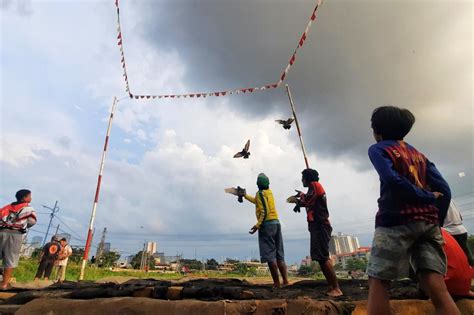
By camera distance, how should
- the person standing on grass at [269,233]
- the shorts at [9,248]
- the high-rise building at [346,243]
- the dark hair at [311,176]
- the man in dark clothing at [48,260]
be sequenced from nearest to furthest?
the dark hair at [311,176], the person standing on grass at [269,233], the shorts at [9,248], the man in dark clothing at [48,260], the high-rise building at [346,243]

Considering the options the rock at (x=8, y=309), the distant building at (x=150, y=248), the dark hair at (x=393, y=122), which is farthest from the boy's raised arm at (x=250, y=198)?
the distant building at (x=150, y=248)

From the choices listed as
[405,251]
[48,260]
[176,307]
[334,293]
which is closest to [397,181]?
[405,251]

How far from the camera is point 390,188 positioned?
6.23ft

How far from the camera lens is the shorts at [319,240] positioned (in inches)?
143

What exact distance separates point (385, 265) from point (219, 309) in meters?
1.12

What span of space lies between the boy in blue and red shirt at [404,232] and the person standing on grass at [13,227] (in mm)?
5128

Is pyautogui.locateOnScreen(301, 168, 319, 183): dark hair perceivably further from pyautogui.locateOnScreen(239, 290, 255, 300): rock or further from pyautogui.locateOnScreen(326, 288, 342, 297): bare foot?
pyautogui.locateOnScreen(239, 290, 255, 300): rock

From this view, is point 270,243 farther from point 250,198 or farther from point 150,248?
point 150,248

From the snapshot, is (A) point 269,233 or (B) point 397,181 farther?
(A) point 269,233

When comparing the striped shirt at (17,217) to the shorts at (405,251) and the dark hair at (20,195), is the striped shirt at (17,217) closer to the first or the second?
the dark hair at (20,195)

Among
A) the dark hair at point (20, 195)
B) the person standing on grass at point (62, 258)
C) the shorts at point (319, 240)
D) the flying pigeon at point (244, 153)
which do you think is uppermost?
the flying pigeon at point (244, 153)

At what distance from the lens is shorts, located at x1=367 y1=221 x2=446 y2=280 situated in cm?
180

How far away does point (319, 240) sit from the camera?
3.79 meters

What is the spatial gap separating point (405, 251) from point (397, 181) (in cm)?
44
